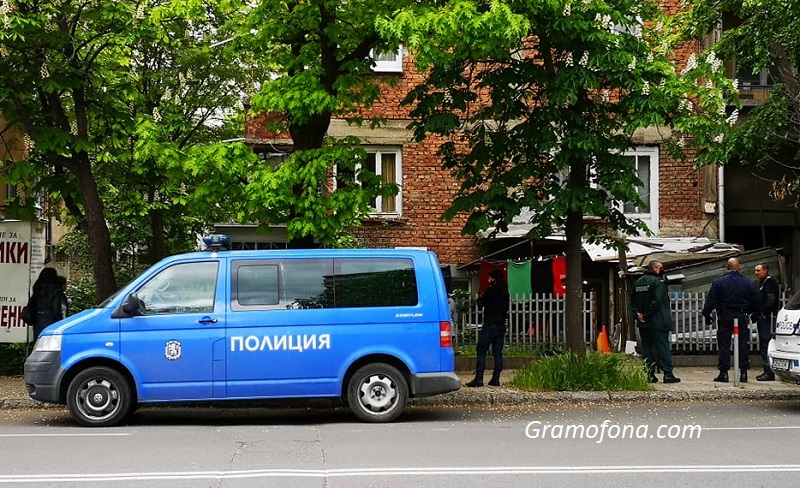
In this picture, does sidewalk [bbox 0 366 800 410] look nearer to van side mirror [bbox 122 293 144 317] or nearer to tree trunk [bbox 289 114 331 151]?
van side mirror [bbox 122 293 144 317]

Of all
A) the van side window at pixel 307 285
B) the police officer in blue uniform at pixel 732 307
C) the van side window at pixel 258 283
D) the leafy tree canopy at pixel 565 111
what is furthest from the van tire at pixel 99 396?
the police officer in blue uniform at pixel 732 307

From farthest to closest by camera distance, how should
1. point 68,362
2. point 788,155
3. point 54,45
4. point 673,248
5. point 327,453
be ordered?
point 788,155 < point 673,248 < point 54,45 < point 68,362 < point 327,453

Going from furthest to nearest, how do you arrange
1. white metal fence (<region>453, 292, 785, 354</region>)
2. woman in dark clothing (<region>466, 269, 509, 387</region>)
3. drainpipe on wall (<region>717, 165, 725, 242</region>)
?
1. drainpipe on wall (<region>717, 165, 725, 242</region>)
2. white metal fence (<region>453, 292, 785, 354</region>)
3. woman in dark clothing (<region>466, 269, 509, 387</region>)

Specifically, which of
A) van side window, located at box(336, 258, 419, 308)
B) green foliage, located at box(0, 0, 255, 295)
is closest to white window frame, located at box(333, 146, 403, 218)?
green foliage, located at box(0, 0, 255, 295)

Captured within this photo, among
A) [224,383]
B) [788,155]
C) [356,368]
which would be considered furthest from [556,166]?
[788,155]

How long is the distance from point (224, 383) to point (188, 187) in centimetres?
759

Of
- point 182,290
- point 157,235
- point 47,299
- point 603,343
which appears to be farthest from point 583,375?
point 47,299

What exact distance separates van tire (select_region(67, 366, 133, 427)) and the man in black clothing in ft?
32.8

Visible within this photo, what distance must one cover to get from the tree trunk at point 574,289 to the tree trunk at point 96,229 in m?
7.18

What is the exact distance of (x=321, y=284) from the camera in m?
11.5

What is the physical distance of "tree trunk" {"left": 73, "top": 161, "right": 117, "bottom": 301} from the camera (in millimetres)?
14977

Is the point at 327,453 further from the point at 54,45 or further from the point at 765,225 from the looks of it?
the point at 765,225

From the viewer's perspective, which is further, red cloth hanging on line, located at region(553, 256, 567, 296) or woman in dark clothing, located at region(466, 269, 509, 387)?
red cloth hanging on line, located at region(553, 256, 567, 296)

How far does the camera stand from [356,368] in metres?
11.5
